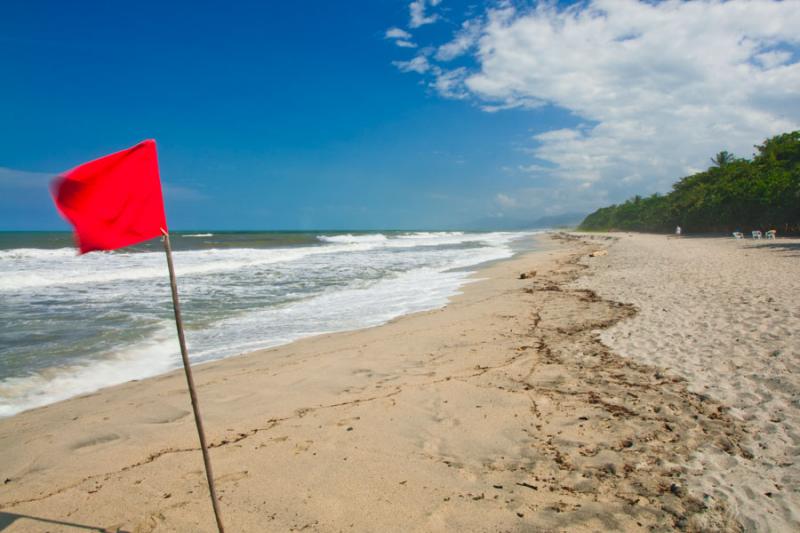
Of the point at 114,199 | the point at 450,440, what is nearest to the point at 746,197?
the point at 450,440

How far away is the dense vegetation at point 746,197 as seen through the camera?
33.5m

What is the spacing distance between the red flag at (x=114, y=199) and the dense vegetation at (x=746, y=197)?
40.7m

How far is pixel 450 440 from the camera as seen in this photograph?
154 inches

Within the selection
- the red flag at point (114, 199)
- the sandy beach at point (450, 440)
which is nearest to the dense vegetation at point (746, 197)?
the sandy beach at point (450, 440)

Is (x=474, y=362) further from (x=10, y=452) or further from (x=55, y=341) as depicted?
(x=55, y=341)

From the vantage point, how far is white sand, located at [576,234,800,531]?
2.94 m

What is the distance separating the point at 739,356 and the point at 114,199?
6.82 metres

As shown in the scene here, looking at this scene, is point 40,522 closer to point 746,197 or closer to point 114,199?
point 114,199

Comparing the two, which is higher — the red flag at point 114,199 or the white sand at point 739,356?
the red flag at point 114,199

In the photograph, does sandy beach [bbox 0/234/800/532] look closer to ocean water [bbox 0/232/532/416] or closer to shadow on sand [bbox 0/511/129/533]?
shadow on sand [bbox 0/511/129/533]

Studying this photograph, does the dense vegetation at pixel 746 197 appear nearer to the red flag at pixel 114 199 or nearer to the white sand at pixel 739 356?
the white sand at pixel 739 356

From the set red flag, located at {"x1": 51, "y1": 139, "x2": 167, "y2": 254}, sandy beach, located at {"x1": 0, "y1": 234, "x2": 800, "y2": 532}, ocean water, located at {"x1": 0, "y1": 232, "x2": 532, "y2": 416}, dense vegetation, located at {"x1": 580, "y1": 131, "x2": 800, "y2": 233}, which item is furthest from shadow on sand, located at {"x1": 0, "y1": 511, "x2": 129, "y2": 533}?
dense vegetation, located at {"x1": 580, "y1": 131, "x2": 800, "y2": 233}

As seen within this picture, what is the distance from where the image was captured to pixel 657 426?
3.89 meters

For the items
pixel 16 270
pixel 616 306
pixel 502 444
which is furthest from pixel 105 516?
pixel 16 270
